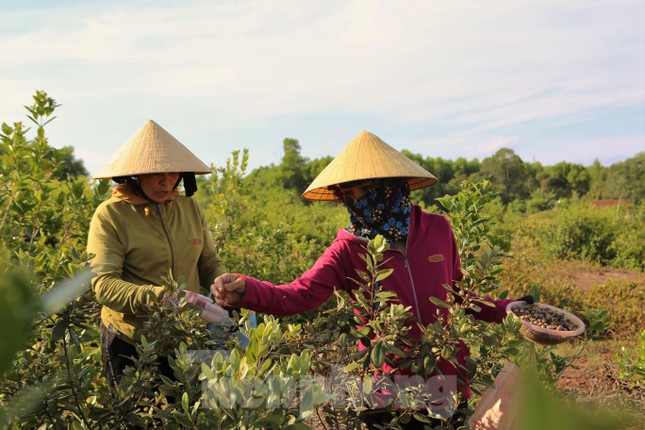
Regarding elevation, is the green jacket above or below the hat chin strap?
below

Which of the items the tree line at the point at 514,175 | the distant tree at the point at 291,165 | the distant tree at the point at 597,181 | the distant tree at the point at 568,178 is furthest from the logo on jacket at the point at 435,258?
the distant tree at the point at 568,178

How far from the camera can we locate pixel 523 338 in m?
1.71

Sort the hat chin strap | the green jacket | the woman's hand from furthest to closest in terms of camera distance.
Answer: the hat chin strap
the green jacket
the woman's hand

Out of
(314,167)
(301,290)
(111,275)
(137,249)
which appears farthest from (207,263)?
(314,167)

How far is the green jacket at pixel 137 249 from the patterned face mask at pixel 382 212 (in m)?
0.76

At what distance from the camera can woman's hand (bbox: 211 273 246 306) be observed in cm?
174

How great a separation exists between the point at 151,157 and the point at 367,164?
97 cm

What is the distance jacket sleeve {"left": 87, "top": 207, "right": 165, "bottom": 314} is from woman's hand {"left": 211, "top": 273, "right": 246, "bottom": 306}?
0.23m

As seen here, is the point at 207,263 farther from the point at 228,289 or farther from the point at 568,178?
the point at 568,178

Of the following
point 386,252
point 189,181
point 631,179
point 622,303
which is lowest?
point 622,303

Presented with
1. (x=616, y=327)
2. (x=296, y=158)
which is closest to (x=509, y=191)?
(x=296, y=158)

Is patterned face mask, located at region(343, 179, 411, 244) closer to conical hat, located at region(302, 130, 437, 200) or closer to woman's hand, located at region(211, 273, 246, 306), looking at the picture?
conical hat, located at region(302, 130, 437, 200)

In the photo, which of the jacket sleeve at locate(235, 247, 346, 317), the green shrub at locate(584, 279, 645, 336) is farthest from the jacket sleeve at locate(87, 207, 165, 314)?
the green shrub at locate(584, 279, 645, 336)

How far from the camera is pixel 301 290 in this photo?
1.88m
